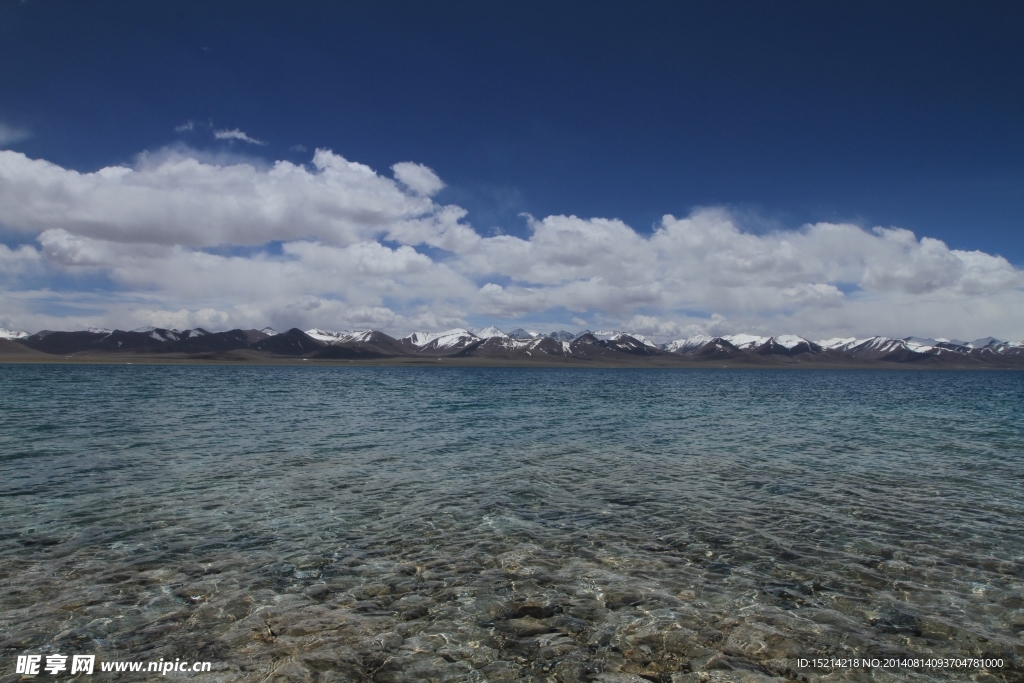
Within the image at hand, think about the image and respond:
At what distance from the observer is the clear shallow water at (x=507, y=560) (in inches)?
339

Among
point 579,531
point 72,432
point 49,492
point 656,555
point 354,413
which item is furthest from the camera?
point 354,413

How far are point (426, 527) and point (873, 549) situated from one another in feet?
37.5

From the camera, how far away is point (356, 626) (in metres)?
9.23

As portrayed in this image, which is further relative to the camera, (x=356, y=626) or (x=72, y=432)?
(x=72, y=432)

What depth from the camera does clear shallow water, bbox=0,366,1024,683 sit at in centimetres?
861

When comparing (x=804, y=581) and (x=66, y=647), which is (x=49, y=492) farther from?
(x=804, y=581)

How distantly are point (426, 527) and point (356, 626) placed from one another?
5553mm

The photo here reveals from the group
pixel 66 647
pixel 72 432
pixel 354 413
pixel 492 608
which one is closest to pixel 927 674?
pixel 492 608

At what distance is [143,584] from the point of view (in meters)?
10.8

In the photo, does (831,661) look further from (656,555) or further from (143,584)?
(143,584)

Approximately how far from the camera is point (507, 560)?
1249 cm

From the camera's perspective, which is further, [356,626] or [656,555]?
[656,555]

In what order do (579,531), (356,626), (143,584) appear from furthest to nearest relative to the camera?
(579,531) < (143,584) < (356,626)

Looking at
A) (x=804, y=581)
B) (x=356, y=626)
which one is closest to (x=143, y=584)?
A: (x=356, y=626)
